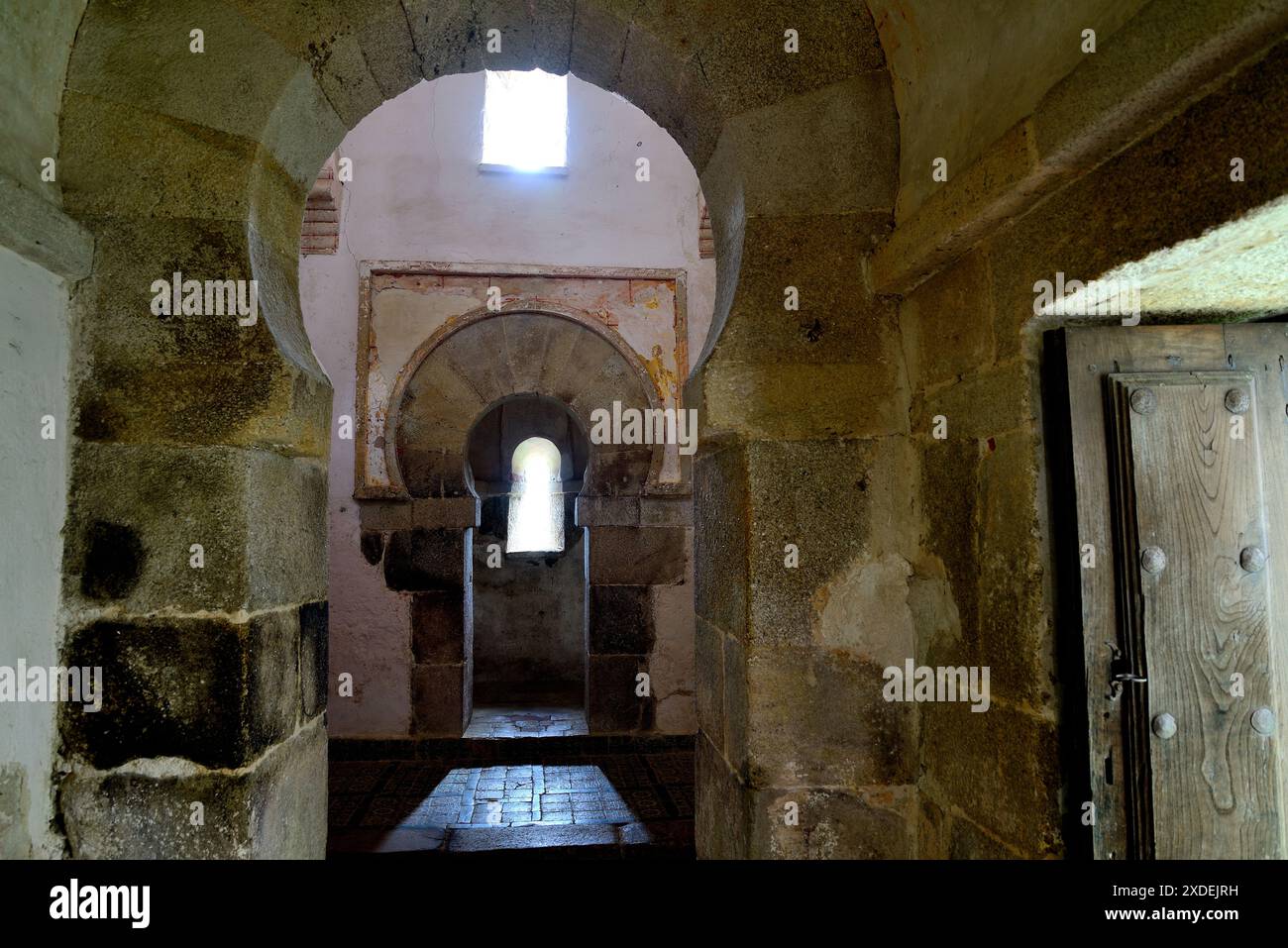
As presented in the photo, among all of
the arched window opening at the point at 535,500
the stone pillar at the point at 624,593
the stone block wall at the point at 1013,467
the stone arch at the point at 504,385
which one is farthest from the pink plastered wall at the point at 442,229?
the stone block wall at the point at 1013,467

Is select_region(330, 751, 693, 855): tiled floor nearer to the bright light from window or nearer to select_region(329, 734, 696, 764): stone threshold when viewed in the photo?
select_region(329, 734, 696, 764): stone threshold

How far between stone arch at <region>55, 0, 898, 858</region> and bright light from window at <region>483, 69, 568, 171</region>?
4088mm

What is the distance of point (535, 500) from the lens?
8.11 meters

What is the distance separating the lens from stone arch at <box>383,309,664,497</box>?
5391 mm

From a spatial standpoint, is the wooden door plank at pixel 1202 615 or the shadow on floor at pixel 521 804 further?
the shadow on floor at pixel 521 804

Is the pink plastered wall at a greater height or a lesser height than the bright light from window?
lesser

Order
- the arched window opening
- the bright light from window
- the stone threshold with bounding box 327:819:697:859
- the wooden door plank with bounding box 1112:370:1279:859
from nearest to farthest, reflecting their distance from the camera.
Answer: the wooden door plank with bounding box 1112:370:1279:859 < the stone threshold with bounding box 327:819:697:859 < the bright light from window < the arched window opening

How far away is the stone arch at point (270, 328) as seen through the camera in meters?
1.67

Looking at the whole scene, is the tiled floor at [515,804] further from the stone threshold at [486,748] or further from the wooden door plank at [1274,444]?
the wooden door plank at [1274,444]

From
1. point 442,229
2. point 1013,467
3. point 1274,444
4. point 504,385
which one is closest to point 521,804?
point 504,385

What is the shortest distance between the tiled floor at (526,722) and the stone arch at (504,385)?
1.82 metres

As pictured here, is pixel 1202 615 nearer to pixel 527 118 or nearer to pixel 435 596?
pixel 435 596

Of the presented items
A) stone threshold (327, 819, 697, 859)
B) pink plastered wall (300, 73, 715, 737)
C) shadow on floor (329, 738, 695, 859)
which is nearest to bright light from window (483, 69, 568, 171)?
pink plastered wall (300, 73, 715, 737)

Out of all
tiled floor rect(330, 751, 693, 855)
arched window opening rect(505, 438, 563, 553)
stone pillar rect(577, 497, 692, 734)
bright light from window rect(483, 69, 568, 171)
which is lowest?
tiled floor rect(330, 751, 693, 855)
